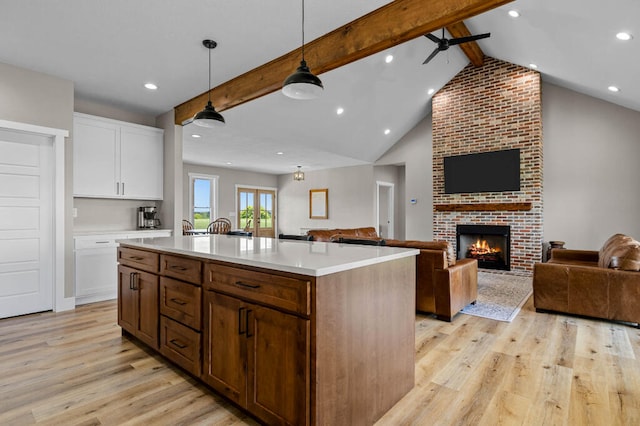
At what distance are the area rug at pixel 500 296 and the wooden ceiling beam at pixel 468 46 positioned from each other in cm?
396

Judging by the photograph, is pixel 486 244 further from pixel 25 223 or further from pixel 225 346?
pixel 25 223

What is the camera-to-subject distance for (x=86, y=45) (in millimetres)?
3229

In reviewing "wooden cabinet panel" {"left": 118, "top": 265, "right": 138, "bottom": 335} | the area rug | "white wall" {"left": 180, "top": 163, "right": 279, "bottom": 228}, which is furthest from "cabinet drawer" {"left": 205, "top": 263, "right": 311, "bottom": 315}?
"white wall" {"left": 180, "top": 163, "right": 279, "bottom": 228}

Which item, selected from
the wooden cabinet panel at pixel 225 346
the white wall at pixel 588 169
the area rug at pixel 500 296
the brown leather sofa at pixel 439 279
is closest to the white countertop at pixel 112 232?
the brown leather sofa at pixel 439 279

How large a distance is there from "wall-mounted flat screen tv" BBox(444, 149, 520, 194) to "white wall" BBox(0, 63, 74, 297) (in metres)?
6.47

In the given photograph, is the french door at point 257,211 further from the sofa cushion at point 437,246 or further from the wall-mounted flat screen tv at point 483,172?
the sofa cushion at point 437,246

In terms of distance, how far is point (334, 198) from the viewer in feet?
31.7

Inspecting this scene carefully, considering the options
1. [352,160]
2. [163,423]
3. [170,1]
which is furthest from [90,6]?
[352,160]

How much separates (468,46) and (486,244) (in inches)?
148

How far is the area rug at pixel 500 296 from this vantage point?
378 cm

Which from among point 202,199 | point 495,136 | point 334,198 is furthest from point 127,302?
point 334,198

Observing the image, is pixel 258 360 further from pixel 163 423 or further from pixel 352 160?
pixel 352 160

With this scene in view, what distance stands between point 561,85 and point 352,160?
4427 mm

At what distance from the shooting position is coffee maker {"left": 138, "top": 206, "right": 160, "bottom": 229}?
5039mm
